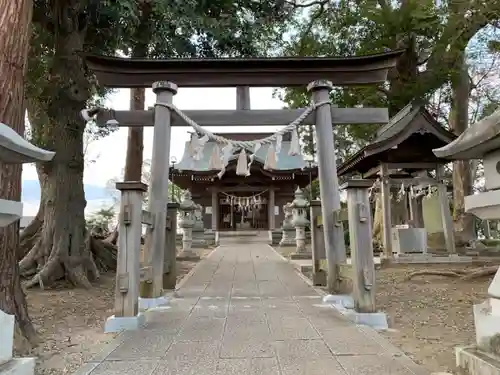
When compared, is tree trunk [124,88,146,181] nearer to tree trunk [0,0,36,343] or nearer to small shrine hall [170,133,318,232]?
tree trunk [0,0,36,343]

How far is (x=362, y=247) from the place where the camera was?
15.4ft

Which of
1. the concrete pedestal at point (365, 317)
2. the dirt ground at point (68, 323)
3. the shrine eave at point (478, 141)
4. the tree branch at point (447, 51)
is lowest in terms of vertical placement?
the dirt ground at point (68, 323)

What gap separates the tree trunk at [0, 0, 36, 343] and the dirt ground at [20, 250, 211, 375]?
16.2 inches

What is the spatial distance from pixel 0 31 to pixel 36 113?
5282mm

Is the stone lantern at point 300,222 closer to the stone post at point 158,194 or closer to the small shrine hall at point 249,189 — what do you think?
the small shrine hall at point 249,189

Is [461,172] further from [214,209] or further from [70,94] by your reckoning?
[214,209]

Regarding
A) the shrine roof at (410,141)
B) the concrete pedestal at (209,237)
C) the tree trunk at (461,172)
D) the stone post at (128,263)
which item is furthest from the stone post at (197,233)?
the stone post at (128,263)

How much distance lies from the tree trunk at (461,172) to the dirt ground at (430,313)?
20.8 feet

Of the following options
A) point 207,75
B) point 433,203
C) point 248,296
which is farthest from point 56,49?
point 433,203

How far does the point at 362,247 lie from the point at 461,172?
1213cm

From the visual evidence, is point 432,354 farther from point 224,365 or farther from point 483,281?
point 483,281

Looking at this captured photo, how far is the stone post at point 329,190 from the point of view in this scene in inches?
229

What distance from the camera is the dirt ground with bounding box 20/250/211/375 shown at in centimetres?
370

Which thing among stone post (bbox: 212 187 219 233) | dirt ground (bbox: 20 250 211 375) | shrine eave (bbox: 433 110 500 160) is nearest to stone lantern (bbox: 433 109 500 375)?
shrine eave (bbox: 433 110 500 160)
